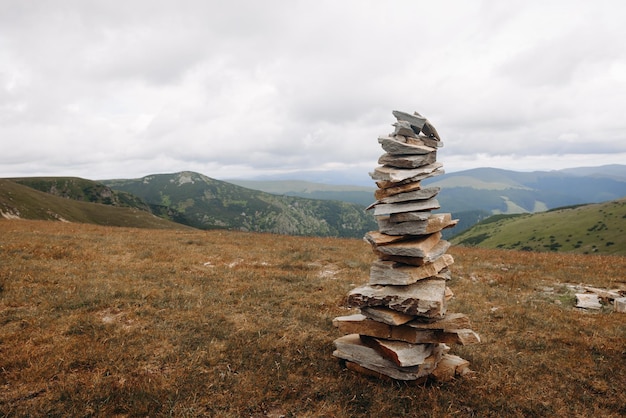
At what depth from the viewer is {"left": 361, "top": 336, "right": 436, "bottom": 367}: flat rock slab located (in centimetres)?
879

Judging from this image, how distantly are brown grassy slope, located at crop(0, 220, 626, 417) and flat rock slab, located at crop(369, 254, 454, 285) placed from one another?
9.02ft

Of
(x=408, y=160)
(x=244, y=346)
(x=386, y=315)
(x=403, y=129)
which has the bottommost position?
(x=244, y=346)

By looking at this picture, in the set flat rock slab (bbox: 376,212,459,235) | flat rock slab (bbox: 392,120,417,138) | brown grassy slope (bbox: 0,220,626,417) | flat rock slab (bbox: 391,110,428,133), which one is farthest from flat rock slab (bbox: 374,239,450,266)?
flat rock slab (bbox: 391,110,428,133)

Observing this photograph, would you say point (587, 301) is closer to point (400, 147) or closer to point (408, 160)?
point (408, 160)

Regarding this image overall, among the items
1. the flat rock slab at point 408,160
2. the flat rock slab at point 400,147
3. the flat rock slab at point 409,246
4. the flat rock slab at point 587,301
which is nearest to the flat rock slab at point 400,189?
the flat rock slab at point 408,160

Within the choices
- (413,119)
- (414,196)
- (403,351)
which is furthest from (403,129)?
(403,351)

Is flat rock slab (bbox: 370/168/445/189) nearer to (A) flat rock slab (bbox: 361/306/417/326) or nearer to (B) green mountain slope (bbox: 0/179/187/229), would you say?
(A) flat rock slab (bbox: 361/306/417/326)

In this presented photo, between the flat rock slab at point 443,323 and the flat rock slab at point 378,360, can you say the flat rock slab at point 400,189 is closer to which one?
the flat rock slab at point 443,323

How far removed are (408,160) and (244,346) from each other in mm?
7656

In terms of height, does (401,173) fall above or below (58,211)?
above

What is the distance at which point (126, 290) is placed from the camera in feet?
47.4

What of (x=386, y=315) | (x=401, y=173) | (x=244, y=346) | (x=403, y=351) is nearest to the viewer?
(x=403, y=351)

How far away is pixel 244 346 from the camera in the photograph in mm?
10648

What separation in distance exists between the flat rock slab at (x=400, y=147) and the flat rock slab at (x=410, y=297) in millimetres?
3929
